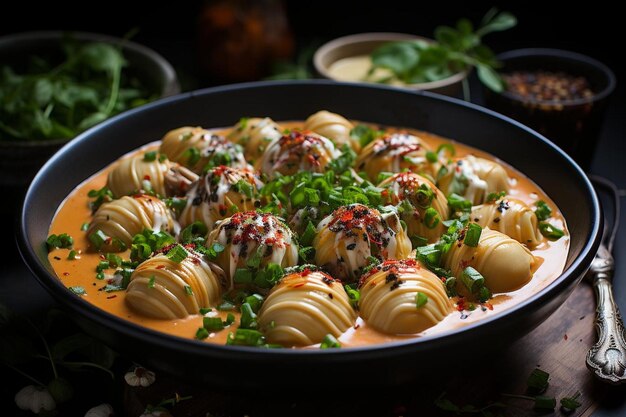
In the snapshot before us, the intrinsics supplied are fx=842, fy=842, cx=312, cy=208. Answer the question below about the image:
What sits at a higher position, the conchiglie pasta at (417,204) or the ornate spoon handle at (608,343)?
the conchiglie pasta at (417,204)

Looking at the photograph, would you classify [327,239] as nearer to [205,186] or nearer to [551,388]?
[205,186]

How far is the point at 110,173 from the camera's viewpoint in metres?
3.38

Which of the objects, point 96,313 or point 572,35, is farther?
point 572,35

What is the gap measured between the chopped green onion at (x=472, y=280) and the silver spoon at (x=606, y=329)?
0.44 metres

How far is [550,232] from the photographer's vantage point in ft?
10.1

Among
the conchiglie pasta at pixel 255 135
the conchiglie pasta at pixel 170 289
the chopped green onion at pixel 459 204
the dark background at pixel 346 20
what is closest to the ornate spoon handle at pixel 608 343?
the chopped green onion at pixel 459 204

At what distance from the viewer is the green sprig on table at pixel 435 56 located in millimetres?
4527

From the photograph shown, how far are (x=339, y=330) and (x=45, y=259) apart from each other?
112cm

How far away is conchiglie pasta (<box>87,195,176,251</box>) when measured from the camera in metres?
3.00

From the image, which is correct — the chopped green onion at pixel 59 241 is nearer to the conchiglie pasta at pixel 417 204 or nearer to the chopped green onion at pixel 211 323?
the chopped green onion at pixel 211 323

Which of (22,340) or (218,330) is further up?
(218,330)

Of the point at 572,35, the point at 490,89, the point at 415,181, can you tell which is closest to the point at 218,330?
the point at 415,181

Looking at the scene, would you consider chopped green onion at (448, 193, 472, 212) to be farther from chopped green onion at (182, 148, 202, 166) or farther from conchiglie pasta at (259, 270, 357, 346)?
chopped green onion at (182, 148, 202, 166)

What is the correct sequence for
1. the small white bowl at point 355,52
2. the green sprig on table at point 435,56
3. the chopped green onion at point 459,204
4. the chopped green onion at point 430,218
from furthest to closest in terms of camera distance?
the green sprig on table at point 435,56
the small white bowl at point 355,52
the chopped green onion at point 459,204
the chopped green onion at point 430,218
